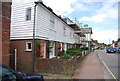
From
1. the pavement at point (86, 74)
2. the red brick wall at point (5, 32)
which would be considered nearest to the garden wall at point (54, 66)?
the pavement at point (86, 74)

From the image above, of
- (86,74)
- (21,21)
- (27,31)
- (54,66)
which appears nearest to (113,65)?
(86,74)

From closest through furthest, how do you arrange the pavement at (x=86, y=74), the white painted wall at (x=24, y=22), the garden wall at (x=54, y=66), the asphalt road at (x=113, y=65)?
the pavement at (x=86, y=74), the garden wall at (x=54, y=66), the asphalt road at (x=113, y=65), the white painted wall at (x=24, y=22)

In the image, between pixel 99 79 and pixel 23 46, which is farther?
pixel 23 46

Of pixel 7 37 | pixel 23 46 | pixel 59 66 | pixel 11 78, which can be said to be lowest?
pixel 59 66

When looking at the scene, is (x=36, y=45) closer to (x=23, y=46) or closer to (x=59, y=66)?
(x=23, y=46)

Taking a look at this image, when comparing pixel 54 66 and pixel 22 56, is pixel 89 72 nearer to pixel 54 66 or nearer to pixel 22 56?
pixel 54 66

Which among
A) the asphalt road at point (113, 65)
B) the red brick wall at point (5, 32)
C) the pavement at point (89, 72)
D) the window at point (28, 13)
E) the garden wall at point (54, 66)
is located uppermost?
the window at point (28, 13)

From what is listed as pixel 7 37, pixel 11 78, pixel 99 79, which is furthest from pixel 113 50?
pixel 11 78

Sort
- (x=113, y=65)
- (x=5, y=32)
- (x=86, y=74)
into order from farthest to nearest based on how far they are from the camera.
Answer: (x=113, y=65), (x=86, y=74), (x=5, y=32)

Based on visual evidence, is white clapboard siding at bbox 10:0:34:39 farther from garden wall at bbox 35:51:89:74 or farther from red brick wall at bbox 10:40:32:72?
garden wall at bbox 35:51:89:74

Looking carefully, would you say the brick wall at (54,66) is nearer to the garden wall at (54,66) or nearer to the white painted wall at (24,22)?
the garden wall at (54,66)

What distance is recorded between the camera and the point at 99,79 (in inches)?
279

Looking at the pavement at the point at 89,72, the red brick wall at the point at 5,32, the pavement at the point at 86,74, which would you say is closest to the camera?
the red brick wall at the point at 5,32

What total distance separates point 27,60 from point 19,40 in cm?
166
